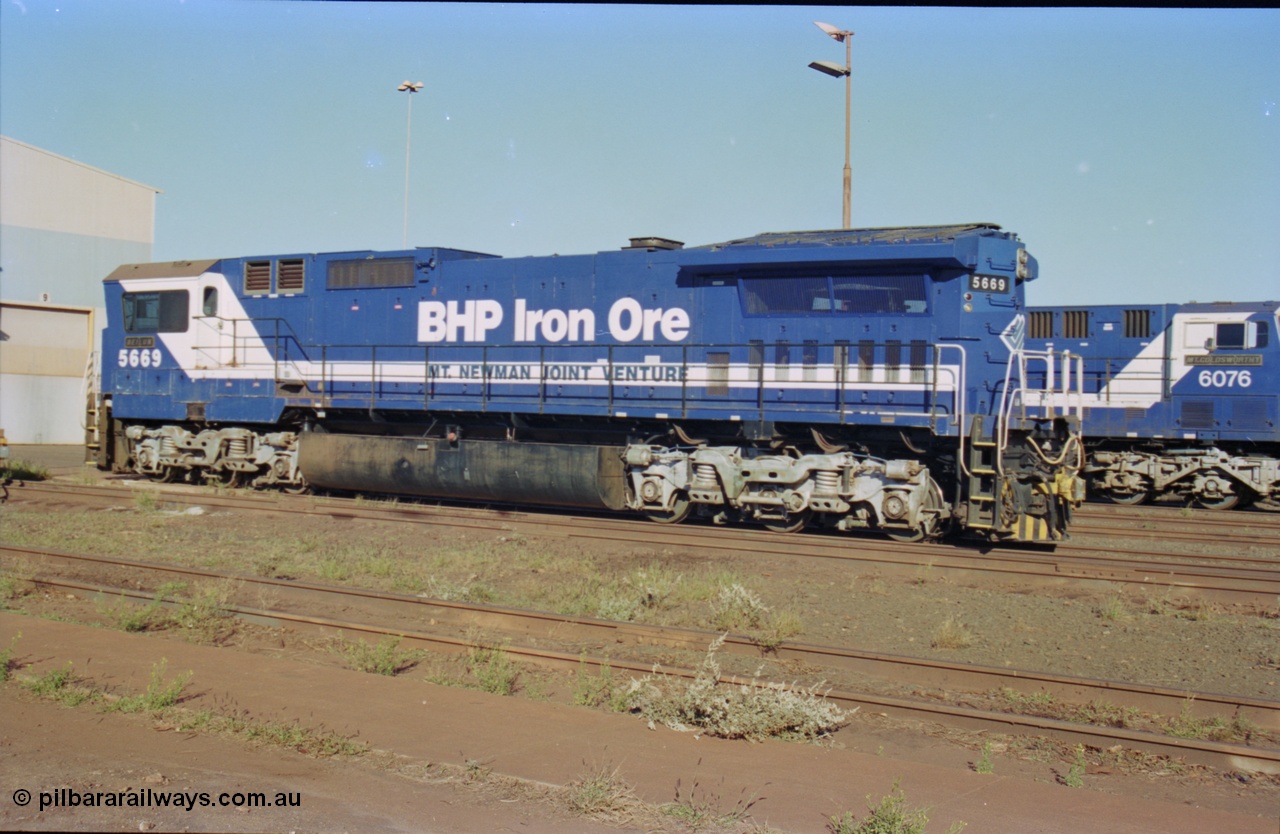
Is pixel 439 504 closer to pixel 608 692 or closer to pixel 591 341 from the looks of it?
pixel 591 341

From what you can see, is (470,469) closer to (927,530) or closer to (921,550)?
(927,530)

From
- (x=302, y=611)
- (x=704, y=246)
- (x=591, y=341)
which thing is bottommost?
(x=302, y=611)

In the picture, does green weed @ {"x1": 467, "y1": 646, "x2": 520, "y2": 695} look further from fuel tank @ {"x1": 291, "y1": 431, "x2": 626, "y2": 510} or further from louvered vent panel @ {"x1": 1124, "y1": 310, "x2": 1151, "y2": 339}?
louvered vent panel @ {"x1": 1124, "y1": 310, "x2": 1151, "y2": 339}

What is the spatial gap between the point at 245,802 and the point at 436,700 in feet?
6.94

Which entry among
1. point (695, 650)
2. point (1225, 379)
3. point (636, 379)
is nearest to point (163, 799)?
point (695, 650)

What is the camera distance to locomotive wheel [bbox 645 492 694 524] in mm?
15117

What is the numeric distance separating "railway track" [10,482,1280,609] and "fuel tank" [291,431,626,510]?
31 centimetres

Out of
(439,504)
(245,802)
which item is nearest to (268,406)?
(439,504)

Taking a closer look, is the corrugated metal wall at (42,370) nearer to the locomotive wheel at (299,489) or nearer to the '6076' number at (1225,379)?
the locomotive wheel at (299,489)

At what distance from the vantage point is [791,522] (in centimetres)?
1458

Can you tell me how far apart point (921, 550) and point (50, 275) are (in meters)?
30.8

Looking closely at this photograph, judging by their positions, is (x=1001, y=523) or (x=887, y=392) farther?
(x=887, y=392)

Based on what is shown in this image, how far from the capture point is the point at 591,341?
15.7 metres

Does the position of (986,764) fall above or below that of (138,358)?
below
